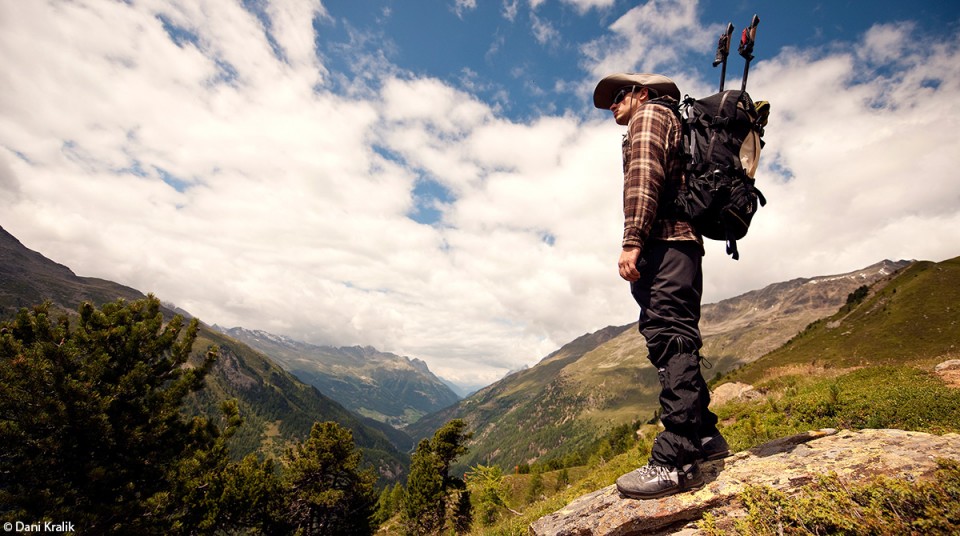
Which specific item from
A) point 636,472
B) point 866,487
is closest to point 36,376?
point 636,472

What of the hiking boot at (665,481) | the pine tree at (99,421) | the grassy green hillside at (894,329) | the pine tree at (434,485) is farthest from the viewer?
the grassy green hillside at (894,329)

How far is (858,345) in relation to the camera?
78188 millimetres

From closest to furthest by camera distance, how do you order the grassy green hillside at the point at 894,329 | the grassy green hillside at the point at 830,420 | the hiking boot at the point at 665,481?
the grassy green hillside at the point at 830,420 → the hiking boot at the point at 665,481 → the grassy green hillside at the point at 894,329

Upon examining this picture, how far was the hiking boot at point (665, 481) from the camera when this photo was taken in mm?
4609

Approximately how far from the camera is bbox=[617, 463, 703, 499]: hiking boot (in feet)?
15.1

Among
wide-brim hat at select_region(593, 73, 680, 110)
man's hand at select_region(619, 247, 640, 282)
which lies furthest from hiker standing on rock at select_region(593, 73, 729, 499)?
wide-brim hat at select_region(593, 73, 680, 110)

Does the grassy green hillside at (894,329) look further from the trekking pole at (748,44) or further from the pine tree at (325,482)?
the trekking pole at (748,44)

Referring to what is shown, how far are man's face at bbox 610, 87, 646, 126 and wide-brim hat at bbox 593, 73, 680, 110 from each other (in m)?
0.10

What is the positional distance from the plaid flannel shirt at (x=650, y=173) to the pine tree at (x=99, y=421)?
54.0 ft

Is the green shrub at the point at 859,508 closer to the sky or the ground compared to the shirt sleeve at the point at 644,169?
closer to the ground

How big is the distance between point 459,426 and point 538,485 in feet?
77.7

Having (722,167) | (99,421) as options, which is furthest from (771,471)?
(99,421)

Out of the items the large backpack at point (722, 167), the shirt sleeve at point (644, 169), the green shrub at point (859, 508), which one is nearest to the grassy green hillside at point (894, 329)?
the large backpack at point (722, 167)

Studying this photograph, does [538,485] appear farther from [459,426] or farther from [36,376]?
[36,376]
